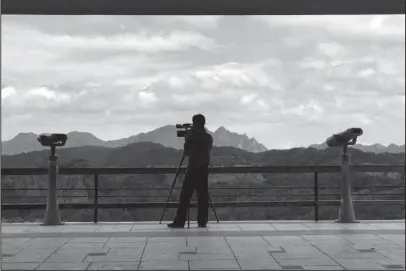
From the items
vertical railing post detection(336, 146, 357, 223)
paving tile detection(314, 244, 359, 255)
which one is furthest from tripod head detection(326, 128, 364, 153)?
paving tile detection(314, 244, 359, 255)

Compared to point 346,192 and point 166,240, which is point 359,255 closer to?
point 166,240

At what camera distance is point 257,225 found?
23.9 ft

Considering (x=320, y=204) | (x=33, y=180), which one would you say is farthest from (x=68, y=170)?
(x=320, y=204)

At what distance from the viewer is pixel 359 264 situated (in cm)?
467

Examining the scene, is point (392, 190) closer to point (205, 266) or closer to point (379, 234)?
point (379, 234)

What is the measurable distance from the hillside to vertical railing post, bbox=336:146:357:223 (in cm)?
15

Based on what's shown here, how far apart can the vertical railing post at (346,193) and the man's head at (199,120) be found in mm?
1908

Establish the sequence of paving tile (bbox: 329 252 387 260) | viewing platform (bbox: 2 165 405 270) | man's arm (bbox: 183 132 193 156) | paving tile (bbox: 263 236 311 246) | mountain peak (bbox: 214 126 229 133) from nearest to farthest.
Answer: viewing platform (bbox: 2 165 405 270)
paving tile (bbox: 329 252 387 260)
paving tile (bbox: 263 236 311 246)
man's arm (bbox: 183 132 193 156)
mountain peak (bbox: 214 126 229 133)

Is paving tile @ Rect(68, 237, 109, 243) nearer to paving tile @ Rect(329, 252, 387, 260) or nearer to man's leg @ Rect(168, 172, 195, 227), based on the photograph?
man's leg @ Rect(168, 172, 195, 227)

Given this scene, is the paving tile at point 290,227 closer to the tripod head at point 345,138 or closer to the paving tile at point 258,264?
the tripod head at point 345,138

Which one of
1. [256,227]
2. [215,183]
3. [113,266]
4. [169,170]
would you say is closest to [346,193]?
[256,227]

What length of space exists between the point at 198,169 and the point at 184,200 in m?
0.39

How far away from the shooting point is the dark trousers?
23.5ft

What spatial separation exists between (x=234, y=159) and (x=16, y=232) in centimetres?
289
